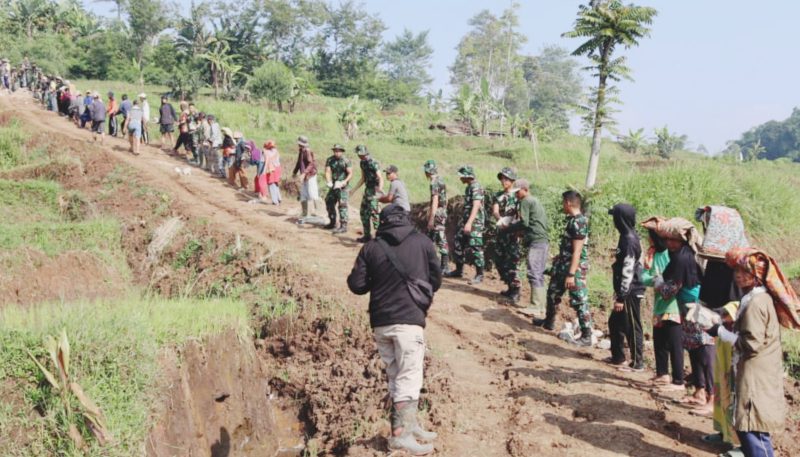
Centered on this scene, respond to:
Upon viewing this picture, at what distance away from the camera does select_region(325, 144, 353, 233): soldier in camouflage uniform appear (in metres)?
11.3

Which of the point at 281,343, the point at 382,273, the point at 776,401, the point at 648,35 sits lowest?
the point at 281,343

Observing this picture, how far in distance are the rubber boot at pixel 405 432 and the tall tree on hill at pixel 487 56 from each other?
52.3 metres

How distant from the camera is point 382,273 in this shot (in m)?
4.96

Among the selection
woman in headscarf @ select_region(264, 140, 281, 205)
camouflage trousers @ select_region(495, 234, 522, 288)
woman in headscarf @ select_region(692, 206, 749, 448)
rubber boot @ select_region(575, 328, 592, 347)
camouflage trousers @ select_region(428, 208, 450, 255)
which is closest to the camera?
woman in headscarf @ select_region(692, 206, 749, 448)

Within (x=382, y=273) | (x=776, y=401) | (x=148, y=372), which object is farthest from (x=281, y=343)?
(x=776, y=401)

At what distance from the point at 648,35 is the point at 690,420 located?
40.3 ft

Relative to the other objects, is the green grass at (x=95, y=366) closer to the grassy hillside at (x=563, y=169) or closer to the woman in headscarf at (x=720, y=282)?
the woman in headscarf at (x=720, y=282)

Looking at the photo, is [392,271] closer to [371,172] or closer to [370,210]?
[371,172]

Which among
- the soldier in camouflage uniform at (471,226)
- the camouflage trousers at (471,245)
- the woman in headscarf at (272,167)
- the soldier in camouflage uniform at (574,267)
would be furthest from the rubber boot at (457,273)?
the woman in headscarf at (272,167)

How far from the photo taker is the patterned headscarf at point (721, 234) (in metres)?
5.14

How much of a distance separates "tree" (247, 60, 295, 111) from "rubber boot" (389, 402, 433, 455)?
101 ft

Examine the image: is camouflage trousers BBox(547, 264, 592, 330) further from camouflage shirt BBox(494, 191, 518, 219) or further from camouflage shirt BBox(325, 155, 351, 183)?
camouflage shirt BBox(325, 155, 351, 183)

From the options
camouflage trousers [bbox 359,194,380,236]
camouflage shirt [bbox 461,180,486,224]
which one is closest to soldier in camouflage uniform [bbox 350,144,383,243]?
camouflage trousers [bbox 359,194,380,236]

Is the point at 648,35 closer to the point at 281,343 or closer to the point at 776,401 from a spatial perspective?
the point at 281,343
